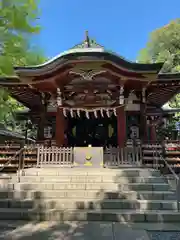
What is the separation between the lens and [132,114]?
10.5 meters

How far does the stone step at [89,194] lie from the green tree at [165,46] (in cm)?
1784

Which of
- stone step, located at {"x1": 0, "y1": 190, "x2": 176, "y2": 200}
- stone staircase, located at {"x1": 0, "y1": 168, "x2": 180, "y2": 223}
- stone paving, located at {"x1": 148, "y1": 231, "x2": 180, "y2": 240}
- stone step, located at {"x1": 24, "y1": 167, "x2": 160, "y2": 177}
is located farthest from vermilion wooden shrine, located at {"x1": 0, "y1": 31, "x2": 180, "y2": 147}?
stone paving, located at {"x1": 148, "y1": 231, "x2": 180, "y2": 240}

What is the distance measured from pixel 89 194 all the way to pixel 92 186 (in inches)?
15.2

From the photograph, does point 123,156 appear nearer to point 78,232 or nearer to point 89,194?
point 89,194

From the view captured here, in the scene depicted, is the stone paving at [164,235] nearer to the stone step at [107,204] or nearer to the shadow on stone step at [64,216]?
the shadow on stone step at [64,216]

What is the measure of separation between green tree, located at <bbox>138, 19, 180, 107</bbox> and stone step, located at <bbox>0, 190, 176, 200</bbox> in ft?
58.5

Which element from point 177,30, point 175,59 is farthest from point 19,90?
point 177,30

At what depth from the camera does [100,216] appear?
501 cm

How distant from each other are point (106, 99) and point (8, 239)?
6.71 metres

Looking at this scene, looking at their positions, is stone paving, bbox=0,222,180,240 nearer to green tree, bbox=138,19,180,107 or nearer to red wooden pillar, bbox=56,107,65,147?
red wooden pillar, bbox=56,107,65,147

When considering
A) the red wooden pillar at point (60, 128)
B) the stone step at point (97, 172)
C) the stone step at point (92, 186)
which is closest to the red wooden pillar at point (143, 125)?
the stone step at point (97, 172)

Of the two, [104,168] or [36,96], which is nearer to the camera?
[104,168]

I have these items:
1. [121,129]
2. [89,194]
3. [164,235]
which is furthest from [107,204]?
[121,129]

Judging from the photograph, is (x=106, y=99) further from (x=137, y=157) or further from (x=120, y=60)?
(x=137, y=157)
